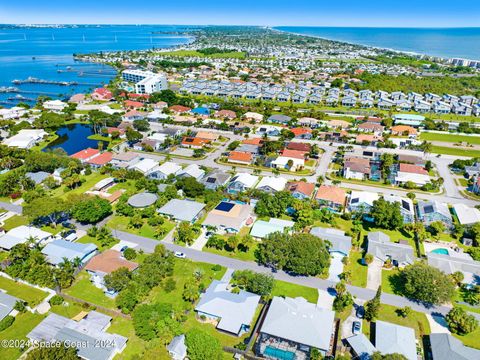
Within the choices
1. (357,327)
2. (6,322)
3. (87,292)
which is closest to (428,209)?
(357,327)

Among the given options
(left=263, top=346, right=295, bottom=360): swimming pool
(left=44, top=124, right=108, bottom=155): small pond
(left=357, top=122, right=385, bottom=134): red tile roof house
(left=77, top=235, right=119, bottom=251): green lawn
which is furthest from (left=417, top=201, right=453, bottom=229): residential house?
(left=44, top=124, right=108, bottom=155): small pond

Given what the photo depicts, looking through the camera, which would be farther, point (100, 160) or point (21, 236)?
point (100, 160)

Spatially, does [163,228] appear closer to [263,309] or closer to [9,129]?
[263,309]

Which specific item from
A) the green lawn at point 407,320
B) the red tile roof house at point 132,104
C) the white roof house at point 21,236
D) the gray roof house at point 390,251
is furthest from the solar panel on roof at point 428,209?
the red tile roof house at point 132,104

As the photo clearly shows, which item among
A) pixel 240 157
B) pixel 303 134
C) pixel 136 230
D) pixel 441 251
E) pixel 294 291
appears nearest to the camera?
pixel 294 291

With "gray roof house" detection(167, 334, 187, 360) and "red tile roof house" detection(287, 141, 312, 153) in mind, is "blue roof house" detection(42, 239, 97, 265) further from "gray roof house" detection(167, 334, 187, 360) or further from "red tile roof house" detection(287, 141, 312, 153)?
"red tile roof house" detection(287, 141, 312, 153)

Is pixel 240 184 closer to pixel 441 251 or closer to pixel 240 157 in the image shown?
pixel 240 157
